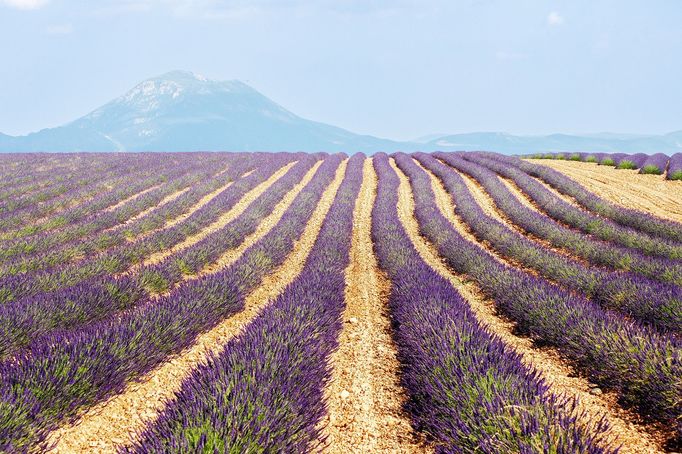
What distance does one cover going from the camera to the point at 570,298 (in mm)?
4500

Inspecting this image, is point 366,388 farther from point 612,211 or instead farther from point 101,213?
point 101,213

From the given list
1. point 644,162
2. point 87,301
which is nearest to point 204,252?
point 87,301

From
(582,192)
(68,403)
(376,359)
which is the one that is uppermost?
(582,192)

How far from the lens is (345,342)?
14.7 feet

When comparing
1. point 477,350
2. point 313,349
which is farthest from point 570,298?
point 313,349

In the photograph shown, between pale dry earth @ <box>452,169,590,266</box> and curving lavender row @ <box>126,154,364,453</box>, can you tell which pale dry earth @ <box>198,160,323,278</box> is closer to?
curving lavender row @ <box>126,154,364,453</box>

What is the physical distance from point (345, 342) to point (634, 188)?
602 inches

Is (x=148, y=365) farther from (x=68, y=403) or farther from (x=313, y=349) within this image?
(x=313, y=349)

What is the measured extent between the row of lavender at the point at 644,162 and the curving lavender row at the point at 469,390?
57.0ft

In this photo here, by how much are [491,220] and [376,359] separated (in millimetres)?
7587

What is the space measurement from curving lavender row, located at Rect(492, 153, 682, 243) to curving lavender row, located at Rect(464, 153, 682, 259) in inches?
8.5

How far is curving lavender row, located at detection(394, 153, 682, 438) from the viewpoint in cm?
283

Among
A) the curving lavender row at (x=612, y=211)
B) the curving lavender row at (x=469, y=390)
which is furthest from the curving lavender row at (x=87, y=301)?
the curving lavender row at (x=612, y=211)

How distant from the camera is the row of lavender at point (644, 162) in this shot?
1699 centimetres
